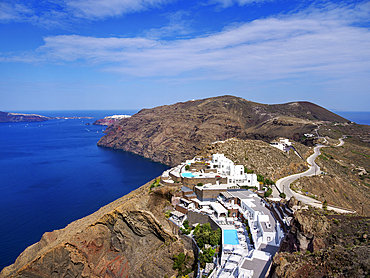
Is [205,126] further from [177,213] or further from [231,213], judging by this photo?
[231,213]

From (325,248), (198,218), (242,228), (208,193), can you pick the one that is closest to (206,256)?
(242,228)

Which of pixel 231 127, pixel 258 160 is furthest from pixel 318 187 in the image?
pixel 231 127

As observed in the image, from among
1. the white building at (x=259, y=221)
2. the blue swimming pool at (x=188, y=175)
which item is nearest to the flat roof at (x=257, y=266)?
the white building at (x=259, y=221)

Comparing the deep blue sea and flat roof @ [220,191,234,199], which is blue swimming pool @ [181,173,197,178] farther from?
the deep blue sea

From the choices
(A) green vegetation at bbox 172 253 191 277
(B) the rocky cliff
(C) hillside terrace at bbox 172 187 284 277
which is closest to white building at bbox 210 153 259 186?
(C) hillside terrace at bbox 172 187 284 277

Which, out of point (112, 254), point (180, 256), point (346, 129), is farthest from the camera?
point (346, 129)

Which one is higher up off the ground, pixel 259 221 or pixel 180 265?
pixel 259 221

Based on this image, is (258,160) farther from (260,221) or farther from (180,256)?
(180,256)
